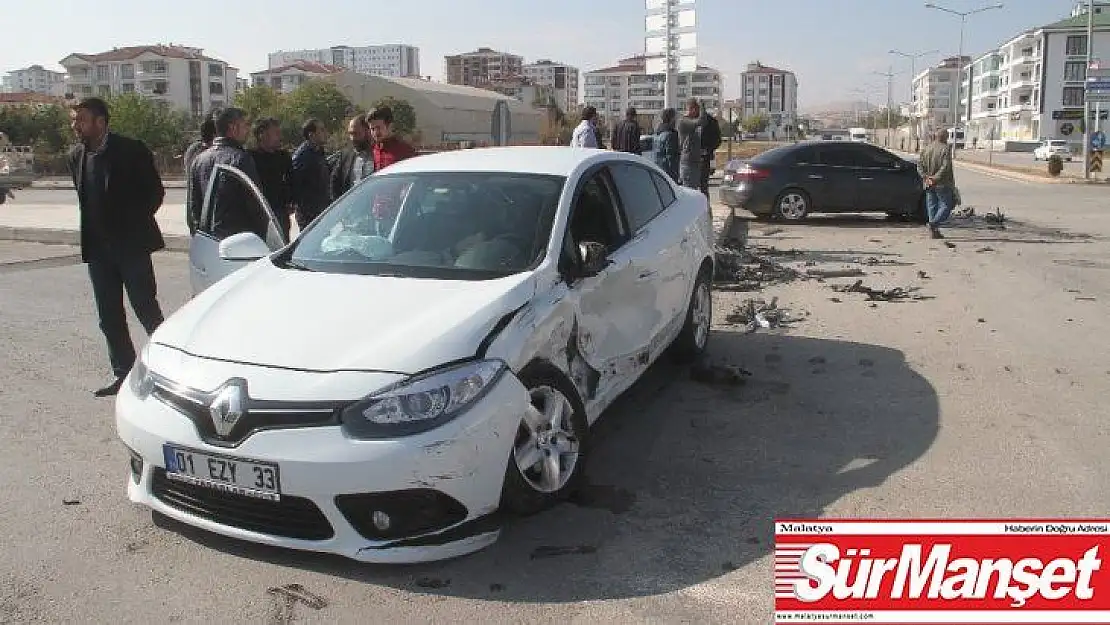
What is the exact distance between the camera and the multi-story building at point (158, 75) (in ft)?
430

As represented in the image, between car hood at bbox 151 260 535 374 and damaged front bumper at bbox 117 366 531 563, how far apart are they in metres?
0.28

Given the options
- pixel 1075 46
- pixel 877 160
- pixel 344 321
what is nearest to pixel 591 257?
pixel 344 321

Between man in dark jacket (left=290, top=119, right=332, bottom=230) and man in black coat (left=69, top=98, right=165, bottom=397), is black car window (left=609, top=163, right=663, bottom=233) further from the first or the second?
man in dark jacket (left=290, top=119, right=332, bottom=230)

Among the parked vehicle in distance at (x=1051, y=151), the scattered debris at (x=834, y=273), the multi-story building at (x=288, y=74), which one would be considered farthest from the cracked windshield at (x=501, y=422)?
the multi-story building at (x=288, y=74)

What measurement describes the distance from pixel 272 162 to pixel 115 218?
215cm

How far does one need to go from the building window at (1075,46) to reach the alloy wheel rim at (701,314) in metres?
121

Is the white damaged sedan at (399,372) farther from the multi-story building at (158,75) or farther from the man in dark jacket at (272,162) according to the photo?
the multi-story building at (158,75)

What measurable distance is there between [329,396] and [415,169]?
224 centimetres

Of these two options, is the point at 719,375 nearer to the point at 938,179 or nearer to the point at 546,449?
the point at 546,449

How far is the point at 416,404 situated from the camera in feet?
11.3

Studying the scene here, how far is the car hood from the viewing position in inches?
142

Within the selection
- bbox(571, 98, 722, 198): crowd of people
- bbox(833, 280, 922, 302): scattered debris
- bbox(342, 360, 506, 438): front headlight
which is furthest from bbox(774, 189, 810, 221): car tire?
bbox(342, 360, 506, 438): front headlight

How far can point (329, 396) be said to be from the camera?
3424mm

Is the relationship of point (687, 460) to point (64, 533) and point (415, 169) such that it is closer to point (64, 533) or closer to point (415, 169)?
point (415, 169)
